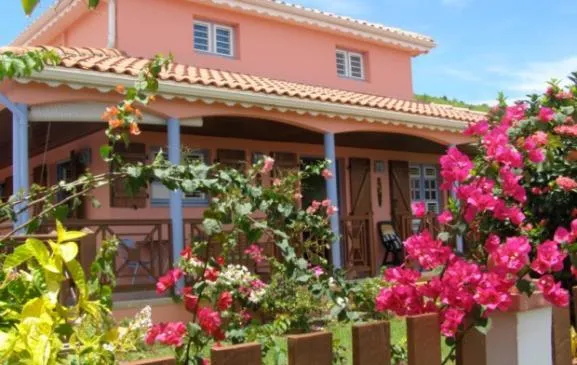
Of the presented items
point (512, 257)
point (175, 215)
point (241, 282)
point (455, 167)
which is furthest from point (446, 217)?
point (175, 215)

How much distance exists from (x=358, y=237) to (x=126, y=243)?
4.82 m

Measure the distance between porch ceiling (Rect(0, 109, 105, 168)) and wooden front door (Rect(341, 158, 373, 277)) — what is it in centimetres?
470

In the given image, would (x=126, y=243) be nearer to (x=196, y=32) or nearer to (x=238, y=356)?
(x=196, y=32)

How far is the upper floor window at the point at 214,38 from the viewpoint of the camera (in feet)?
41.1

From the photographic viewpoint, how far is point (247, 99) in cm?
860

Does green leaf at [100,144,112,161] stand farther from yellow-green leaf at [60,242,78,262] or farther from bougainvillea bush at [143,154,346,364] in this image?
yellow-green leaf at [60,242,78,262]

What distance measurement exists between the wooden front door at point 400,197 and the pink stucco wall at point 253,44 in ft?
7.30

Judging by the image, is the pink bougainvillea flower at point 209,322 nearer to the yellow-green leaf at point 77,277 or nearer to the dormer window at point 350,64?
the yellow-green leaf at point 77,277

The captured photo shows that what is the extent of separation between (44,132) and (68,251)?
943cm

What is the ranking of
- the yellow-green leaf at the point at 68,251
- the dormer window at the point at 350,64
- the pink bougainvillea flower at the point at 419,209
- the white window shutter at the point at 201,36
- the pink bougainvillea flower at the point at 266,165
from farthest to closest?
the dormer window at the point at 350,64
the white window shutter at the point at 201,36
the pink bougainvillea flower at the point at 266,165
the pink bougainvillea flower at the point at 419,209
the yellow-green leaf at the point at 68,251

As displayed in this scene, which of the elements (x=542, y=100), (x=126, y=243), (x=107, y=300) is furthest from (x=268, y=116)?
(x=107, y=300)

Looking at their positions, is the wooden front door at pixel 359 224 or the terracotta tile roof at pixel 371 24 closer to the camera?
the wooden front door at pixel 359 224

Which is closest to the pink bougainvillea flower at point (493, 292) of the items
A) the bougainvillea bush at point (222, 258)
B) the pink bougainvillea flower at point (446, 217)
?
the pink bougainvillea flower at point (446, 217)

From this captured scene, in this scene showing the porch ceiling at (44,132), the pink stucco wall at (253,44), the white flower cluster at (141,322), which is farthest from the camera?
the pink stucco wall at (253,44)
